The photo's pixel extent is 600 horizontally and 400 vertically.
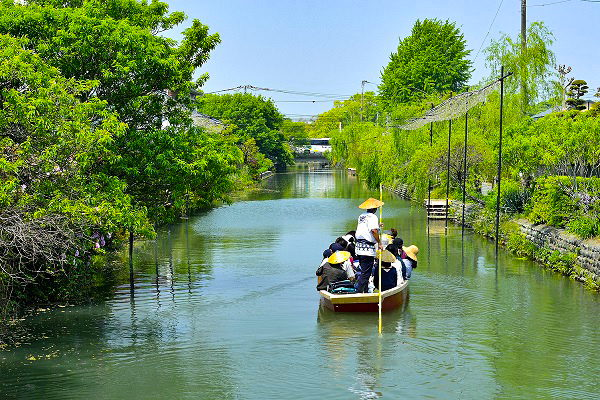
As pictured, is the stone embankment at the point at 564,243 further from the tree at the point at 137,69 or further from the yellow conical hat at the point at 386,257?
the tree at the point at 137,69

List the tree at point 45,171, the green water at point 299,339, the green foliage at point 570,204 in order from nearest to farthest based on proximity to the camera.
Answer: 1. the green water at point 299,339
2. the tree at point 45,171
3. the green foliage at point 570,204

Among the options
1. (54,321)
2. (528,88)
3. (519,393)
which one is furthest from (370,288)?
(528,88)

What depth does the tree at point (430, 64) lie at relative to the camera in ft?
219

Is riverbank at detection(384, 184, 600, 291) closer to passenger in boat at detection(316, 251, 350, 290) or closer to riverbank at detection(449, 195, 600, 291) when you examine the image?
riverbank at detection(449, 195, 600, 291)

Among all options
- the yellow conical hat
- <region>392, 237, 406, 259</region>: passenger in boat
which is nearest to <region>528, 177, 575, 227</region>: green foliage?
<region>392, 237, 406, 259</region>: passenger in boat

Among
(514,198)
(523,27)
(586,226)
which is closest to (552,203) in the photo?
(586,226)

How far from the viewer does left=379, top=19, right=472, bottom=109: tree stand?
6688 centimetres

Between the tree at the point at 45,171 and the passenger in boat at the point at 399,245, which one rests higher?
the tree at the point at 45,171

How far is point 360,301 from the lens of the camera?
16.0 meters

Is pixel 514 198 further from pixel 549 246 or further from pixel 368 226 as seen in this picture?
pixel 368 226

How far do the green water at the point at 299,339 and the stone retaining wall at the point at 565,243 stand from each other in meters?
0.75

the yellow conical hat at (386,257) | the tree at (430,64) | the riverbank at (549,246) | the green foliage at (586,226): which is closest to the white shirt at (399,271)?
the yellow conical hat at (386,257)

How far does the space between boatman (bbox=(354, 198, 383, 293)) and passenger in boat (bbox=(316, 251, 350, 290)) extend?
44 cm

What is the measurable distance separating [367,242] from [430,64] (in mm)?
53401
